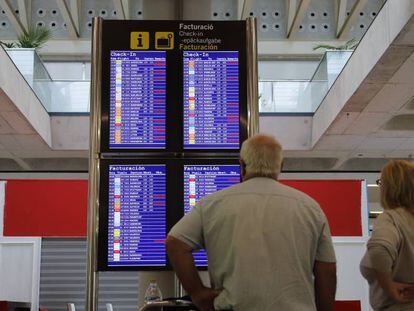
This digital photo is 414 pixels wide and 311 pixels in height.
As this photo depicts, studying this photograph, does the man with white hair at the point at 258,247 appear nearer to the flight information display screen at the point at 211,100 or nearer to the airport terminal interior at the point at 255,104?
the flight information display screen at the point at 211,100

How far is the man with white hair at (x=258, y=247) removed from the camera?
2680mm

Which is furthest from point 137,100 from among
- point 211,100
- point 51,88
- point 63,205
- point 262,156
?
point 51,88

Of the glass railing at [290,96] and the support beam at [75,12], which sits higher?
the support beam at [75,12]

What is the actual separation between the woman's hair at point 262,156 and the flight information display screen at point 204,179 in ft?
3.55

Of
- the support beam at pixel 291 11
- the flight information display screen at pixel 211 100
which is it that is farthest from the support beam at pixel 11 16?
the flight information display screen at pixel 211 100

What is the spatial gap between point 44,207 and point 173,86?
7.61 meters

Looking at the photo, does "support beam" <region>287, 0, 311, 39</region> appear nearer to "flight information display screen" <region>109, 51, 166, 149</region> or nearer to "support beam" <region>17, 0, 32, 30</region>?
"support beam" <region>17, 0, 32, 30</region>

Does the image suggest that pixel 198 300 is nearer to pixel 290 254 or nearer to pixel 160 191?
pixel 290 254

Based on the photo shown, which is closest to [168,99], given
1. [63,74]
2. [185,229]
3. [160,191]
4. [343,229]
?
[160,191]

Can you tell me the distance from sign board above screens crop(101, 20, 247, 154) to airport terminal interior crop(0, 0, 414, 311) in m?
0.82

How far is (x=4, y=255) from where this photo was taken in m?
12.0

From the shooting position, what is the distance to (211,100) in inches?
165

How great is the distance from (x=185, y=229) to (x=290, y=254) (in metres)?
0.45

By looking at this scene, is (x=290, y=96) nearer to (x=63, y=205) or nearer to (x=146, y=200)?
(x=63, y=205)
